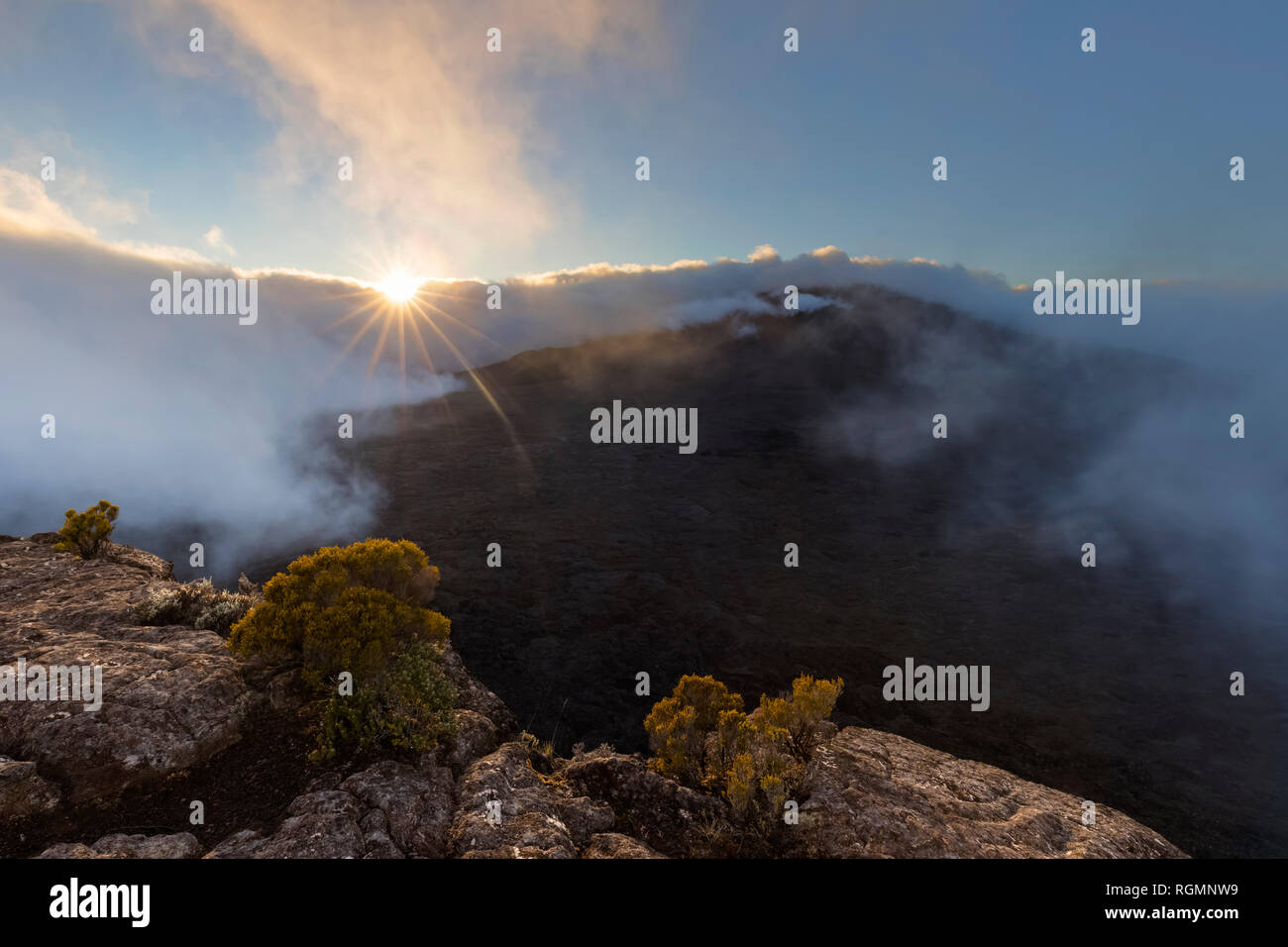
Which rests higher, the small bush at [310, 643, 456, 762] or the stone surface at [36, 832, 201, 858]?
the small bush at [310, 643, 456, 762]

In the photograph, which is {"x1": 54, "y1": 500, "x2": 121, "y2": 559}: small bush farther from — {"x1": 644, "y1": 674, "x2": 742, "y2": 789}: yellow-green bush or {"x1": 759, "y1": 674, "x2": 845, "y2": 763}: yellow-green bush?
{"x1": 759, "y1": 674, "x2": 845, "y2": 763}: yellow-green bush

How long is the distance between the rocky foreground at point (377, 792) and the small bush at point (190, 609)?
0.25 m

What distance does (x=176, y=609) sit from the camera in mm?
9125

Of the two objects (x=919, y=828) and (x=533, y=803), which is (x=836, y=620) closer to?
(x=919, y=828)

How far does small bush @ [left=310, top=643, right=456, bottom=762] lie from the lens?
658cm

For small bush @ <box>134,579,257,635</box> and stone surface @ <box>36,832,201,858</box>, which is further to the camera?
small bush @ <box>134,579,257,635</box>

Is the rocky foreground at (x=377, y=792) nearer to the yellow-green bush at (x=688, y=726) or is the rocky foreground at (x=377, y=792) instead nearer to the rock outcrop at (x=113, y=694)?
the rock outcrop at (x=113, y=694)

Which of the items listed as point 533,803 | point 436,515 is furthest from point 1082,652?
point 436,515

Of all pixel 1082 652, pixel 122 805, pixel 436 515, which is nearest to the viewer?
pixel 122 805

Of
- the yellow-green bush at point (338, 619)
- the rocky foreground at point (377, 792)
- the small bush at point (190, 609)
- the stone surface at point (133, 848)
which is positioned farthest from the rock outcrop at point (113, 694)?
the yellow-green bush at point (338, 619)

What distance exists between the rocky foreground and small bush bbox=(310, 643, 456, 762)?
0.32 m

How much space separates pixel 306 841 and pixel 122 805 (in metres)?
2.24

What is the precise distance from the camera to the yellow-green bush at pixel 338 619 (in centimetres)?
673

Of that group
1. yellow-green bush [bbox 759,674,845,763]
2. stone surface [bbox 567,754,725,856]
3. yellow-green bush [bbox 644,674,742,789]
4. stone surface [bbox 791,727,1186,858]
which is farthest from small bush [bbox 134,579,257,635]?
stone surface [bbox 791,727,1186,858]
